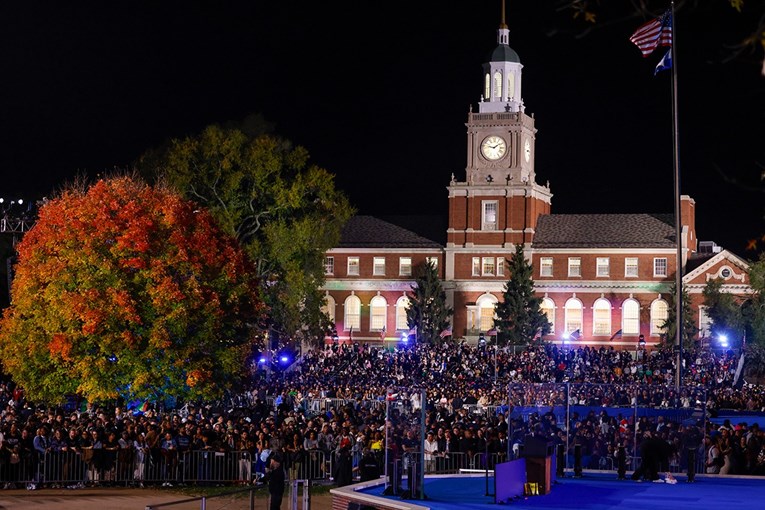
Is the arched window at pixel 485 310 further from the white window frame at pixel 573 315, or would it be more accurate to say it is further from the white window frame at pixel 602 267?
the white window frame at pixel 602 267

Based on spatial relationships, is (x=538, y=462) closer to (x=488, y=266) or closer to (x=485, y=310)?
(x=485, y=310)

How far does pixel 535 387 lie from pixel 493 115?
2790 inches

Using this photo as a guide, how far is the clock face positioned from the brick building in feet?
0.24

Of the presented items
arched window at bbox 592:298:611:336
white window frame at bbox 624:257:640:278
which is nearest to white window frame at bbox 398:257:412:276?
arched window at bbox 592:298:611:336

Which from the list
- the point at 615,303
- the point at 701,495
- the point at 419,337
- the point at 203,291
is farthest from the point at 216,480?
the point at 615,303

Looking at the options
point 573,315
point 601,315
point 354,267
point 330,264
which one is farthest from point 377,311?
point 601,315

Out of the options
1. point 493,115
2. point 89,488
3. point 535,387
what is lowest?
point 89,488

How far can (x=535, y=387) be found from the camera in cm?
2967

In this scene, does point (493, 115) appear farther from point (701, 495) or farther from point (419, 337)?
point (701, 495)

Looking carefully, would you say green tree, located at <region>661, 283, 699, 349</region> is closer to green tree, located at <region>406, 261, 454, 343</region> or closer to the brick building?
the brick building

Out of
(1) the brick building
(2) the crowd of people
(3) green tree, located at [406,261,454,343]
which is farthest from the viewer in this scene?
(1) the brick building

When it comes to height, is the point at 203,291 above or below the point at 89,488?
above

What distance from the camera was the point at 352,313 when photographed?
102 meters

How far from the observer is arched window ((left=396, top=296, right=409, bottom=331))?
100 m
